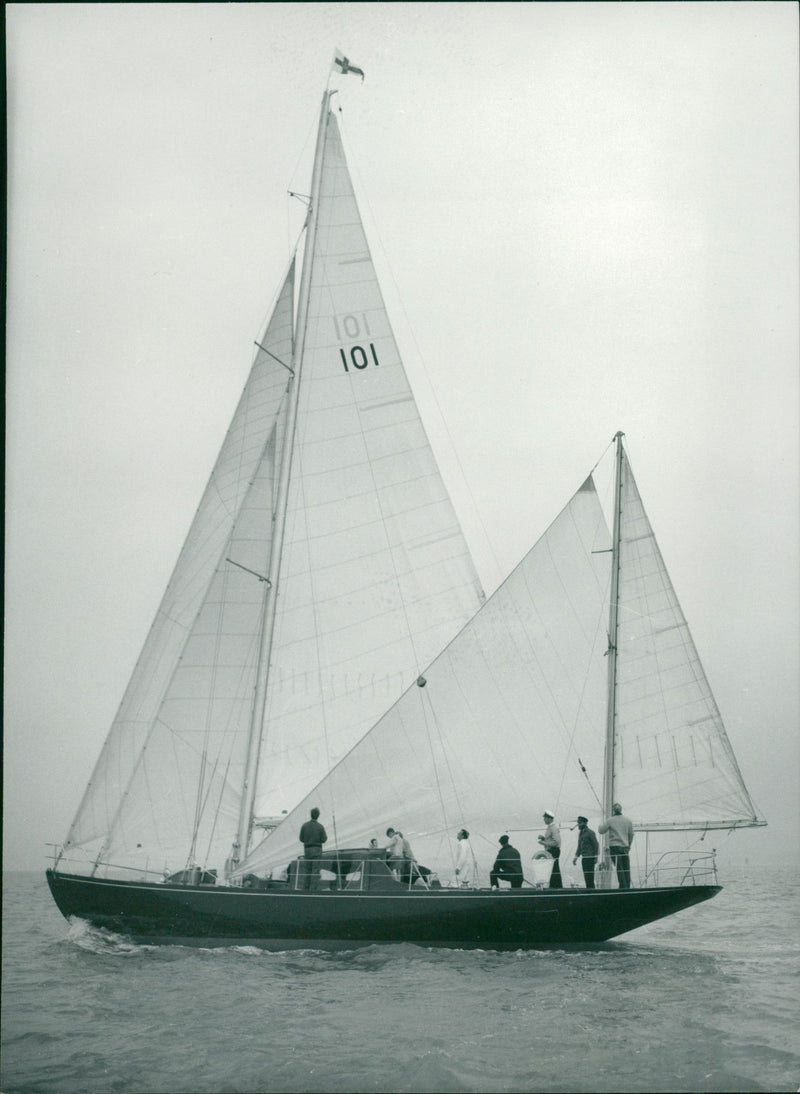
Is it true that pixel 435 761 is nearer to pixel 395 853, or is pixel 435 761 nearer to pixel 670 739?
pixel 395 853

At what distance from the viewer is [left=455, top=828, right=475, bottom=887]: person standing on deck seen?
16.6 m

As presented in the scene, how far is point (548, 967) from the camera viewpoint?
14938 mm

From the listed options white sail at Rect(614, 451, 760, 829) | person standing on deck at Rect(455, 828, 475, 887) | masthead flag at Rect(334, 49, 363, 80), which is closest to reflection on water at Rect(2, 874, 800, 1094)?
person standing on deck at Rect(455, 828, 475, 887)

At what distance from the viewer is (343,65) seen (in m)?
16.0

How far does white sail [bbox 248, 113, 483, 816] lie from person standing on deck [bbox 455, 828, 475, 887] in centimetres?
234

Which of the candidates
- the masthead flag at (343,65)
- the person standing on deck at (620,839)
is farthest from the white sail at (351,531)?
the person standing on deck at (620,839)

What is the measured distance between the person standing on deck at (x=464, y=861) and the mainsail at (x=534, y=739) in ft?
0.53

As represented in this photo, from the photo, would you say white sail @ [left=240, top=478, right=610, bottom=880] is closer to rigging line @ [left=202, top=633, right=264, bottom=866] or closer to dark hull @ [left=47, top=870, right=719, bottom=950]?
dark hull @ [left=47, top=870, right=719, bottom=950]

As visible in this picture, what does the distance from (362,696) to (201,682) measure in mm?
2638

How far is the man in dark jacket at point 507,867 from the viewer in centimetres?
Result: 1644

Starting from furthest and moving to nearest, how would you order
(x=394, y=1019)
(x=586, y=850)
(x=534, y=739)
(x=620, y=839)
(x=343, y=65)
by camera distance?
(x=534, y=739), (x=586, y=850), (x=620, y=839), (x=343, y=65), (x=394, y=1019)

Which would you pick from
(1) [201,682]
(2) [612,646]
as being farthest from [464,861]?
(1) [201,682]

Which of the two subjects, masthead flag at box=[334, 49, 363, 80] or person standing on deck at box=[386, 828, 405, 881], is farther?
person standing on deck at box=[386, 828, 405, 881]

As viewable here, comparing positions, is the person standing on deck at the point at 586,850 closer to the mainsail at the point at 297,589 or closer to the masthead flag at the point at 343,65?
the mainsail at the point at 297,589
